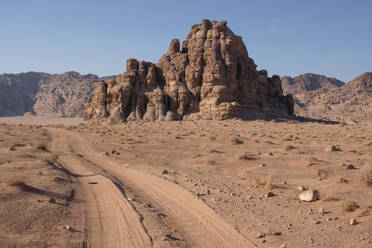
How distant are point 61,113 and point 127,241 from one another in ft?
518

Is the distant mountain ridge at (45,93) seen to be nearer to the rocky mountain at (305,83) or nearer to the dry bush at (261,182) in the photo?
the rocky mountain at (305,83)

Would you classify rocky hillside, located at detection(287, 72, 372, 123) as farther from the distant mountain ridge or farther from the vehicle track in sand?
the distant mountain ridge

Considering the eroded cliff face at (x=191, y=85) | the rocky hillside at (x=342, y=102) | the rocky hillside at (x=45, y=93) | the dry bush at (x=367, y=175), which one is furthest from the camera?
the rocky hillside at (x=45, y=93)

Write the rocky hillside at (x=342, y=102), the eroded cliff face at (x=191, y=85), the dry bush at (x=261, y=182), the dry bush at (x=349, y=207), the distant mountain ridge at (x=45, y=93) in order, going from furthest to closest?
1. the distant mountain ridge at (x=45, y=93)
2. the rocky hillside at (x=342, y=102)
3. the eroded cliff face at (x=191, y=85)
4. the dry bush at (x=261, y=182)
5. the dry bush at (x=349, y=207)

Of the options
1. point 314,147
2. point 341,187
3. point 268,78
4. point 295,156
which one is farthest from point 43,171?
point 268,78

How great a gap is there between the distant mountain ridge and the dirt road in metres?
143

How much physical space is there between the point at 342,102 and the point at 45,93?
541 ft

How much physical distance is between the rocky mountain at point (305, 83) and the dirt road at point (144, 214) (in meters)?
151

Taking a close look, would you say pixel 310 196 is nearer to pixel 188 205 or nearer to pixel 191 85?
pixel 188 205

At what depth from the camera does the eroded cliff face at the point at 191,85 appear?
47688mm

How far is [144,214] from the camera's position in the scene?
714 centimetres

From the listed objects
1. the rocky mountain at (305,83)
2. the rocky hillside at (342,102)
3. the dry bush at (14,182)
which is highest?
the rocky mountain at (305,83)

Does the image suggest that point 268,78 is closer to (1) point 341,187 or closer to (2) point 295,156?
(2) point 295,156

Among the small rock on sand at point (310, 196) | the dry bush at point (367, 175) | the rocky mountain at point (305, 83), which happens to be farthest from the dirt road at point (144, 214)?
the rocky mountain at point (305, 83)
